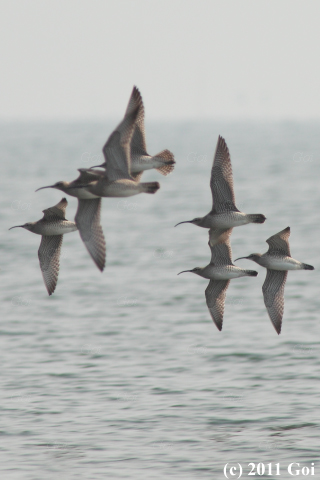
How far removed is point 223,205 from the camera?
1455 cm

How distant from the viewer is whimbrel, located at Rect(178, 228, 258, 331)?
14.7 meters

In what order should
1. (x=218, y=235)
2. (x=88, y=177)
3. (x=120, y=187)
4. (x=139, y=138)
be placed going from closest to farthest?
1. (x=120, y=187)
2. (x=88, y=177)
3. (x=139, y=138)
4. (x=218, y=235)

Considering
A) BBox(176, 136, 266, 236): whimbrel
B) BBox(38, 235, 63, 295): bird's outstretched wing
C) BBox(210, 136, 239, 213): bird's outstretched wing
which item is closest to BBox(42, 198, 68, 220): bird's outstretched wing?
BBox(38, 235, 63, 295): bird's outstretched wing

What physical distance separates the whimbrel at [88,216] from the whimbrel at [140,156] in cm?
36

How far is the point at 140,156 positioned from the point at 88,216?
58.8 inches

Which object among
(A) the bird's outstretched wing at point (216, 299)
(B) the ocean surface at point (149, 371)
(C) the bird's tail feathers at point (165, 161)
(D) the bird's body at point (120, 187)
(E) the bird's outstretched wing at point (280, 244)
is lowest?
(B) the ocean surface at point (149, 371)

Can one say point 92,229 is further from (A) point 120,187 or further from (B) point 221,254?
(B) point 221,254

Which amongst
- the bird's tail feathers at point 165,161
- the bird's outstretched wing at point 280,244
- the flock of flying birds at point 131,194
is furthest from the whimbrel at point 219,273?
the bird's tail feathers at point 165,161

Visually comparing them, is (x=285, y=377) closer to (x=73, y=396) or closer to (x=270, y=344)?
(x=270, y=344)

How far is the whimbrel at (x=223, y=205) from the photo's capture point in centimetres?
1409

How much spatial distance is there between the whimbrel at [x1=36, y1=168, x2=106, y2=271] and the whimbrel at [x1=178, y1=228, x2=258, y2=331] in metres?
1.96

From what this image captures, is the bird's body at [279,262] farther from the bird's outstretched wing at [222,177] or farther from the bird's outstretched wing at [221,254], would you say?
the bird's outstretched wing at [222,177]

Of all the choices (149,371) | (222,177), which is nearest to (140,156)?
(222,177)

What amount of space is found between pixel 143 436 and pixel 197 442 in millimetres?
1439
